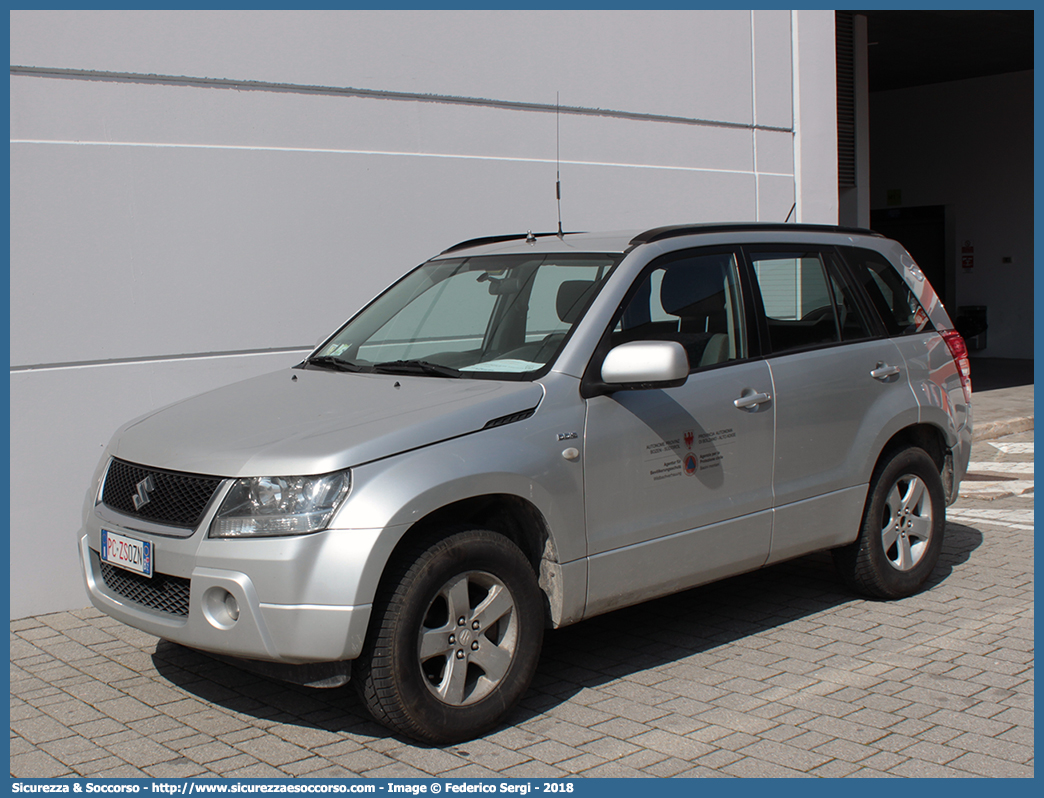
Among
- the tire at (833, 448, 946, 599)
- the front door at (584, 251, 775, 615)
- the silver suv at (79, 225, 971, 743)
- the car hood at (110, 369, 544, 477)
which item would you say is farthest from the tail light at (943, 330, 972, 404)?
the car hood at (110, 369, 544, 477)

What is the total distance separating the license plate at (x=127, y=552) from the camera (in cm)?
405

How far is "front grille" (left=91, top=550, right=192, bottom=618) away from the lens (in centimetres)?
398

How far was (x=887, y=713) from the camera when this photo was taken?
426 cm

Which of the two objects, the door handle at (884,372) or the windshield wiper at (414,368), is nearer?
the windshield wiper at (414,368)

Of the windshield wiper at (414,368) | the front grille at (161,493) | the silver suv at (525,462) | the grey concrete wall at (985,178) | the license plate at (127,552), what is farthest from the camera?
the grey concrete wall at (985,178)

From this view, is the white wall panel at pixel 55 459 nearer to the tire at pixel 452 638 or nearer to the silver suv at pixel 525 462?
the silver suv at pixel 525 462

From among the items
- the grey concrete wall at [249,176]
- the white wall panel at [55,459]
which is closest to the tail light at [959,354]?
the grey concrete wall at [249,176]

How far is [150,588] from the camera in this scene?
412 centimetres

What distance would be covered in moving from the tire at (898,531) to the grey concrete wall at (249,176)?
3.49 m

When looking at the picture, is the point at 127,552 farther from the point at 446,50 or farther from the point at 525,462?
the point at 446,50

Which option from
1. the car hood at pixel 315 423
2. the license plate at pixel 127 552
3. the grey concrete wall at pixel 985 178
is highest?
the grey concrete wall at pixel 985 178

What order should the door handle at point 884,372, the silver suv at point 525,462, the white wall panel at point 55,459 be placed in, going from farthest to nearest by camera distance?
the white wall panel at point 55,459, the door handle at point 884,372, the silver suv at point 525,462

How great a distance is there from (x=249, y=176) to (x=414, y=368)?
2.68m

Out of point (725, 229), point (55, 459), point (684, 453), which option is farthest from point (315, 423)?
point (55, 459)
